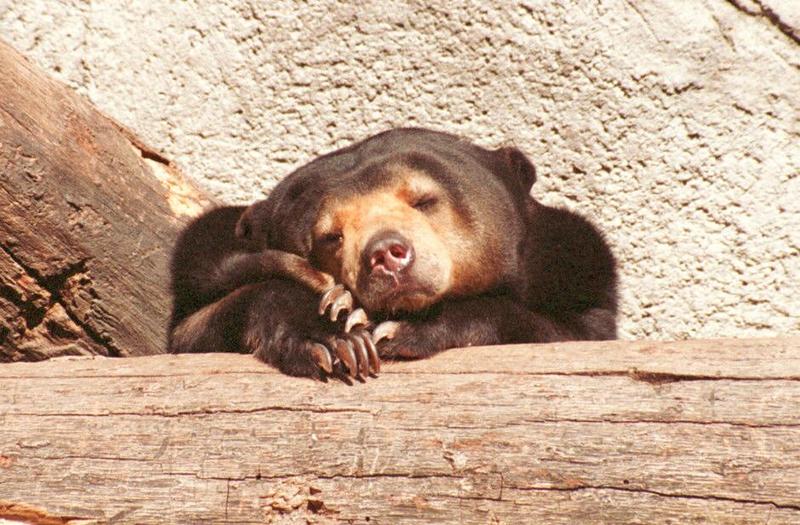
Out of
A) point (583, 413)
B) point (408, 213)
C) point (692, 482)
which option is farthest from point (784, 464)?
point (408, 213)

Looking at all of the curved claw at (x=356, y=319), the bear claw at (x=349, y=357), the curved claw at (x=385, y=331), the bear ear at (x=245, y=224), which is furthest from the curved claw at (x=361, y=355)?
the bear ear at (x=245, y=224)

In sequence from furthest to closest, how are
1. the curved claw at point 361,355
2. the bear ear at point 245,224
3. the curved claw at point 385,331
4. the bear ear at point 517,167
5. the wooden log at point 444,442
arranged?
the bear ear at point 517,167 → the bear ear at point 245,224 → the curved claw at point 385,331 → the curved claw at point 361,355 → the wooden log at point 444,442

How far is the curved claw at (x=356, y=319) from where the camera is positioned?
3.57 m

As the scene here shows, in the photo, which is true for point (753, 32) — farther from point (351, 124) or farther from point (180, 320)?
point (180, 320)

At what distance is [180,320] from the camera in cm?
446

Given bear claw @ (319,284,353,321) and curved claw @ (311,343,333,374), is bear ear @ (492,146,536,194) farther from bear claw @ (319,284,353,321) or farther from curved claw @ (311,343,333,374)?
curved claw @ (311,343,333,374)

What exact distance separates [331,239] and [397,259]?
0.53 metres

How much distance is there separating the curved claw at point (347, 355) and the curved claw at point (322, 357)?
4cm

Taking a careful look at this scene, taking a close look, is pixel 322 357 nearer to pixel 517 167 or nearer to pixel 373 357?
pixel 373 357

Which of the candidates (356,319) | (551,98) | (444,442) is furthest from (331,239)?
(444,442)

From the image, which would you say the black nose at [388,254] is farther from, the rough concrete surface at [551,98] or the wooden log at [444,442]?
the rough concrete surface at [551,98]

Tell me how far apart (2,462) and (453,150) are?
224 centimetres

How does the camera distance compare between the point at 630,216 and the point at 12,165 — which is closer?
the point at 12,165

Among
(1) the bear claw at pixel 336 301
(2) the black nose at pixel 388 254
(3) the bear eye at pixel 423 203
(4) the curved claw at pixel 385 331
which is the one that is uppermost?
(2) the black nose at pixel 388 254
